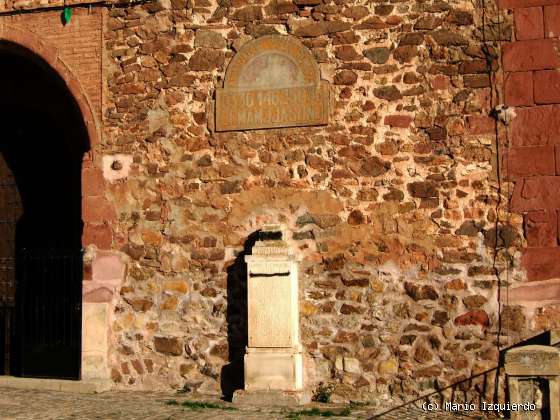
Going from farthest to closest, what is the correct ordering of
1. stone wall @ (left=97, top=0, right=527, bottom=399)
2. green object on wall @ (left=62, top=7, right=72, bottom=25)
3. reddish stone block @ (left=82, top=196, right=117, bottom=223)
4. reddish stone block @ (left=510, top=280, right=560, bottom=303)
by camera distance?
green object on wall @ (left=62, top=7, right=72, bottom=25) < reddish stone block @ (left=82, top=196, right=117, bottom=223) < stone wall @ (left=97, top=0, right=527, bottom=399) < reddish stone block @ (left=510, top=280, right=560, bottom=303)

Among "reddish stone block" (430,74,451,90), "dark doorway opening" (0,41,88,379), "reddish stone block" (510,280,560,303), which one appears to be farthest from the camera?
"dark doorway opening" (0,41,88,379)

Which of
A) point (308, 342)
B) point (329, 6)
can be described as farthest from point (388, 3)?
point (308, 342)

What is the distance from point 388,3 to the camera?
25.8 ft

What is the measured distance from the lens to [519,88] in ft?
24.7

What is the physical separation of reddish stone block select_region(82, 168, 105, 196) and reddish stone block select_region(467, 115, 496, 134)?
12.9 feet

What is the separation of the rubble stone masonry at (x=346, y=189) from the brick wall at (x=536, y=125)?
0.06 ft

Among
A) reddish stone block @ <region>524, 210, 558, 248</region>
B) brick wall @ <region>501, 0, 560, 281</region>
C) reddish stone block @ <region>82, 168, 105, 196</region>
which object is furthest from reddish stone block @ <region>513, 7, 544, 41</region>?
reddish stone block @ <region>82, 168, 105, 196</region>

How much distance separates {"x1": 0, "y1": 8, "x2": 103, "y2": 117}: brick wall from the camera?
8617 mm

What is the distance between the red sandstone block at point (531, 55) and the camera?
24.5 ft

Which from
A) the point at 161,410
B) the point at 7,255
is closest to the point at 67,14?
the point at 7,255

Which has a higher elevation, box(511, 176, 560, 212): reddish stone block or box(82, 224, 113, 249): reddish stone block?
box(511, 176, 560, 212): reddish stone block

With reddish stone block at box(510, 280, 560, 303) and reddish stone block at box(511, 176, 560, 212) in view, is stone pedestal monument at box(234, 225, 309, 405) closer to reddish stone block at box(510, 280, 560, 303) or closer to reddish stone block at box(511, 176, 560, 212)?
reddish stone block at box(510, 280, 560, 303)

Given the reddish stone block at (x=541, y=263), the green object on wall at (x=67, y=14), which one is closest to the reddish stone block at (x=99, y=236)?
the green object on wall at (x=67, y=14)

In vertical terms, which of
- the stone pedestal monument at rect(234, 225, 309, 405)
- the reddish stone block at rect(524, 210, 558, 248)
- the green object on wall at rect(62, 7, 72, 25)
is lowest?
the stone pedestal monument at rect(234, 225, 309, 405)
